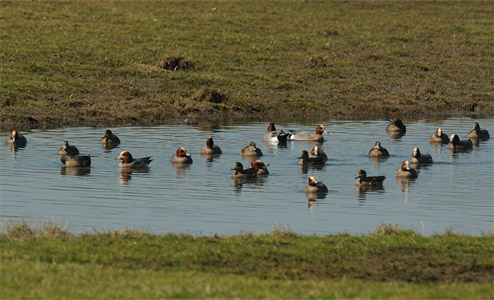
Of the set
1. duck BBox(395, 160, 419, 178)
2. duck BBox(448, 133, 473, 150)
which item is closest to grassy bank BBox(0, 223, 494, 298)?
duck BBox(395, 160, 419, 178)

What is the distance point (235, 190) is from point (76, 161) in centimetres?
644

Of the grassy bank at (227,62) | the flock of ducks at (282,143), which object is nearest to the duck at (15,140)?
the flock of ducks at (282,143)

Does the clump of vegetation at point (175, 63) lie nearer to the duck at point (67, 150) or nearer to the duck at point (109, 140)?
the duck at point (109, 140)

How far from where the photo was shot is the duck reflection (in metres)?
27.7

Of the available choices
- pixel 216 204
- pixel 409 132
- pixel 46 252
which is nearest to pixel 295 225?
pixel 216 204

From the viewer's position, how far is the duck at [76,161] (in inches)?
1124

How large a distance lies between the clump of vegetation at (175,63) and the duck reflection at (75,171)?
2422 centimetres

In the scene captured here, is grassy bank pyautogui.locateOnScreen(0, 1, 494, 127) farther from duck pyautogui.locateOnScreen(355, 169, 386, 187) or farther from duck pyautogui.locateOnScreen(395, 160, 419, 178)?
duck pyautogui.locateOnScreen(355, 169, 386, 187)

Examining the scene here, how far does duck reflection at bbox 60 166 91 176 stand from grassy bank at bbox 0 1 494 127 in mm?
12581

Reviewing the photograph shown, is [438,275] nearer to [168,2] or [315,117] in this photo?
[315,117]

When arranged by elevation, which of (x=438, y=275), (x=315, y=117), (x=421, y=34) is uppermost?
(x=421, y=34)

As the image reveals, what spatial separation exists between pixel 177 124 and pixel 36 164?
44.0ft

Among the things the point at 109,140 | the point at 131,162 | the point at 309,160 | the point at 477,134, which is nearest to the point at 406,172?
the point at 309,160

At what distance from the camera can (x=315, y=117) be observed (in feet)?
153
